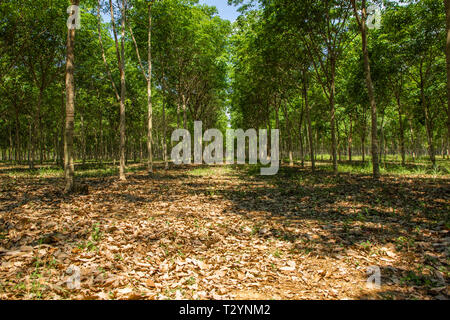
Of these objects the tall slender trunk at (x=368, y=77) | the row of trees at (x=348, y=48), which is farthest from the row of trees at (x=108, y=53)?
the tall slender trunk at (x=368, y=77)

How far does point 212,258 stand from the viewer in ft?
14.6

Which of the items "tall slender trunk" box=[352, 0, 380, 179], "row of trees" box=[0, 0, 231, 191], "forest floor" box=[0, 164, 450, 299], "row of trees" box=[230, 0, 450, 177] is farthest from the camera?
"row of trees" box=[0, 0, 231, 191]

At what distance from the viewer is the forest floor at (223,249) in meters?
3.38

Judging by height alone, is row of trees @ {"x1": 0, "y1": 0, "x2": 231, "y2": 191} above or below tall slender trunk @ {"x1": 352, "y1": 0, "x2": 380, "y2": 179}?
above

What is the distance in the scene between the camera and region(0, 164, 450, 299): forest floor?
133 inches

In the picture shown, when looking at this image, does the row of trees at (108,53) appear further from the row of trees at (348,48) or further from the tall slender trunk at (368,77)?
the tall slender trunk at (368,77)

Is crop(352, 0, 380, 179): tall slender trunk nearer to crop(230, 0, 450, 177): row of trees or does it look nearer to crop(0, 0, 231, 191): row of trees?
crop(230, 0, 450, 177): row of trees

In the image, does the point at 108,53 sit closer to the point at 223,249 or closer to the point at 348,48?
the point at 348,48

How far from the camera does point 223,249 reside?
487cm

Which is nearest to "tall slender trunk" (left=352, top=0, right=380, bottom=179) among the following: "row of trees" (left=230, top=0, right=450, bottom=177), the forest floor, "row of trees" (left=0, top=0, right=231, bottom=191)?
"row of trees" (left=230, top=0, right=450, bottom=177)

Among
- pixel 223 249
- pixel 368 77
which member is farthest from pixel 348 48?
pixel 223 249
